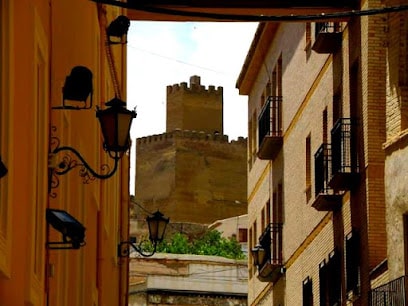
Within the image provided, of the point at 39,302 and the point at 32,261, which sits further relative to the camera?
the point at 39,302

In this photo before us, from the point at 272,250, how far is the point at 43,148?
2324 centimetres

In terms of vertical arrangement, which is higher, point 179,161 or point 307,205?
point 179,161

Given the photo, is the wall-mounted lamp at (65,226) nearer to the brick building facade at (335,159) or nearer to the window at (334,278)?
the brick building facade at (335,159)

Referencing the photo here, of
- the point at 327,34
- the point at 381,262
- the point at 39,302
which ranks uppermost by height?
the point at 327,34

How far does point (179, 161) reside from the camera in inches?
5787

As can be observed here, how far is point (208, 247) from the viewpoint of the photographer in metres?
95.2

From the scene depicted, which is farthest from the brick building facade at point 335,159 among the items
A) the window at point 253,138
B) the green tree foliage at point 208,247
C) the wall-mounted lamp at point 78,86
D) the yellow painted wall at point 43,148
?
the green tree foliage at point 208,247

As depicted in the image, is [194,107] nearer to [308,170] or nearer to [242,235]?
[242,235]

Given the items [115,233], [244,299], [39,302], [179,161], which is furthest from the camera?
[179,161]

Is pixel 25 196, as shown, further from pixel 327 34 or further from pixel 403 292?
pixel 327 34

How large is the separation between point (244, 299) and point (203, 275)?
3640 millimetres

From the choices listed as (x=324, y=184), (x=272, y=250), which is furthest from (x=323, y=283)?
(x=272, y=250)

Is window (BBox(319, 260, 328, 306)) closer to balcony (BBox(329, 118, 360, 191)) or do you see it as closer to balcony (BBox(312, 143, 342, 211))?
balcony (BBox(312, 143, 342, 211))

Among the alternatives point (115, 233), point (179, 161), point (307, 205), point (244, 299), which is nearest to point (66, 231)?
point (115, 233)
